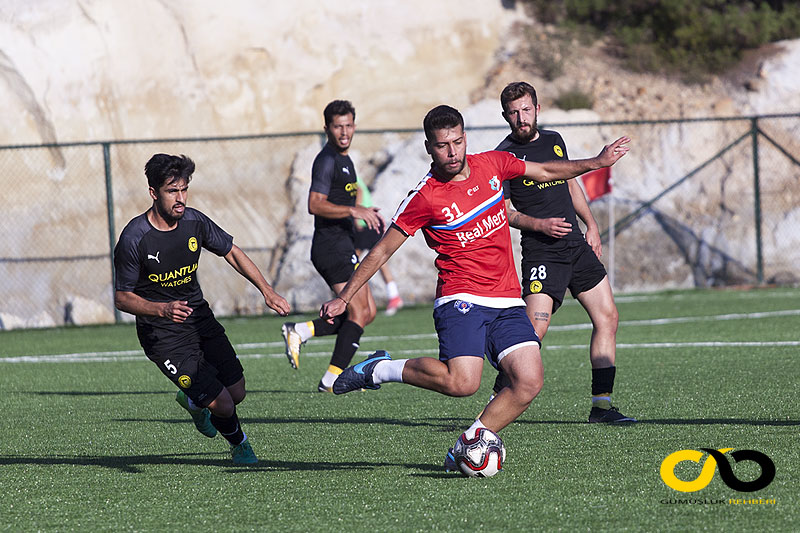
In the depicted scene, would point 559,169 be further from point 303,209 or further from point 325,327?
point 303,209

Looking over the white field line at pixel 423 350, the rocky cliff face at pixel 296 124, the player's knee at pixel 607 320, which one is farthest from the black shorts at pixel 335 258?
the rocky cliff face at pixel 296 124

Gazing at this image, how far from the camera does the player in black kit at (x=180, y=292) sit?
6285 mm

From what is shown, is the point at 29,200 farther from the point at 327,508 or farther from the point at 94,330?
the point at 327,508

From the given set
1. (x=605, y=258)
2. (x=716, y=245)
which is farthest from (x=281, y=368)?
(x=716, y=245)

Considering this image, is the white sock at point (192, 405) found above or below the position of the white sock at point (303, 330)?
above

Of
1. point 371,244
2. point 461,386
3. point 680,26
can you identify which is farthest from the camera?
point 680,26

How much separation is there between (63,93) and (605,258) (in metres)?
12.2

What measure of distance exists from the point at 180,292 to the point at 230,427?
0.84m

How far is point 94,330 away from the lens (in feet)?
58.0

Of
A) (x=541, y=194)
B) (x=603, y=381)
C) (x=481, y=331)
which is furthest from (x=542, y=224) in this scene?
(x=481, y=331)

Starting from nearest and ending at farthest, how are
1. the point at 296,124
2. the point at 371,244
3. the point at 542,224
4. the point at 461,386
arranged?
the point at 461,386
the point at 542,224
the point at 371,244
the point at 296,124

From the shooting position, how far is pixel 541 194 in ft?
25.8

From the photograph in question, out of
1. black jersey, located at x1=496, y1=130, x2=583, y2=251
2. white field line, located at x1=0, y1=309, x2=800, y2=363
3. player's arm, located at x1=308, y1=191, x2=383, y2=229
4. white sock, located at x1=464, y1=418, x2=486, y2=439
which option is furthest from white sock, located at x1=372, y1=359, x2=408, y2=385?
white field line, located at x1=0, y1=309, x2=800, y2=363

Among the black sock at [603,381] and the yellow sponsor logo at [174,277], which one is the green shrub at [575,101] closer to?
the black sock at [603,381]
